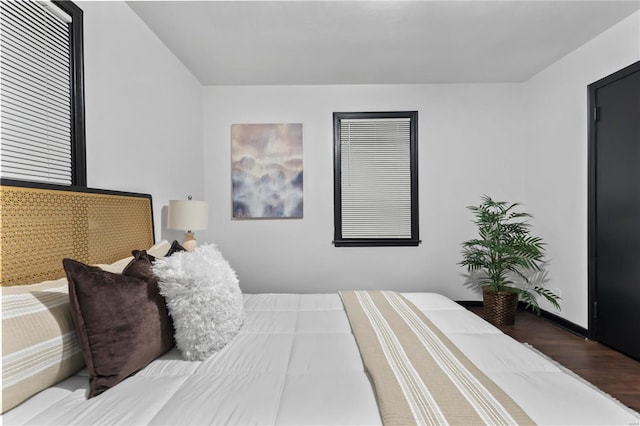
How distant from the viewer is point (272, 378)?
4.01 feet

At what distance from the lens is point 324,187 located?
4211mm

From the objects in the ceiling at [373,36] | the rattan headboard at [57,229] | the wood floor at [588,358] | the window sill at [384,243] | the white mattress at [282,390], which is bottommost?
the wood floor at [588,358]

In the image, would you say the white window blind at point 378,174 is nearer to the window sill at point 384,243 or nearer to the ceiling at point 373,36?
the window sill at point 384,243

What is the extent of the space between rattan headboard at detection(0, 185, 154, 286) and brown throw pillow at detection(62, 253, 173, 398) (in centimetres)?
52

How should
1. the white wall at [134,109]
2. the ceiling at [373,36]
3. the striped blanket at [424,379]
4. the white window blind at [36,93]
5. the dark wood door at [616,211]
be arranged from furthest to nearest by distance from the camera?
the dark wood door at [616,211] → the ceiling at [373,36] → the white wall at [134,109] → the white window blind at [36,93] → the striped blanket at [424,379]

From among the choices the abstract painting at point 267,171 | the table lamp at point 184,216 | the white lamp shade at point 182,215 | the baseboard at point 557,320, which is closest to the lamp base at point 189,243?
the table lamp at point 184,216

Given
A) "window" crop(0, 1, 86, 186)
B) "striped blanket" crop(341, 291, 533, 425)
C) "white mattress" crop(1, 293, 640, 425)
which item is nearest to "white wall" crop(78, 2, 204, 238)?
"window" crop(0, 1, 86, 186)

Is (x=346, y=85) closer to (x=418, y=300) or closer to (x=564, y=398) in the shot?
(x=418, y=300)

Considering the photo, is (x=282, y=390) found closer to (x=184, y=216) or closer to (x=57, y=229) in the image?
(x=57, y=229)

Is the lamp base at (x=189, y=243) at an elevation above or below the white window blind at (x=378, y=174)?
below

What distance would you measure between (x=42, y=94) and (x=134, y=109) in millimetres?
848

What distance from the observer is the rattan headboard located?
1441mm

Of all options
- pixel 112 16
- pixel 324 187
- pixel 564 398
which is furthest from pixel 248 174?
pixel 564 398

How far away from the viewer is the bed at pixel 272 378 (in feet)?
3.21
